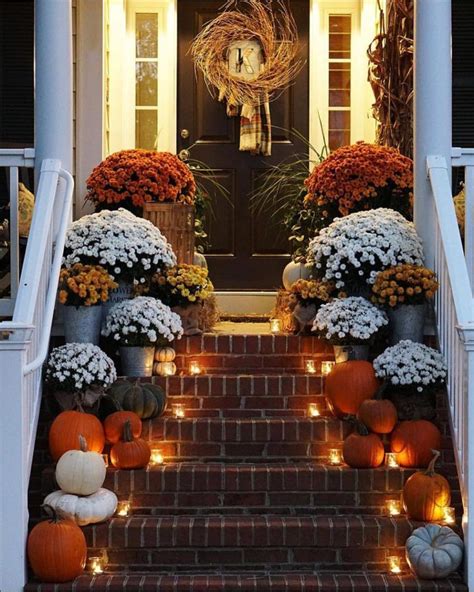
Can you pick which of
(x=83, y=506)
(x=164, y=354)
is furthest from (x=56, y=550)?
(x=164, y=354)

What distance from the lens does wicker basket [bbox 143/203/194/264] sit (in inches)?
254

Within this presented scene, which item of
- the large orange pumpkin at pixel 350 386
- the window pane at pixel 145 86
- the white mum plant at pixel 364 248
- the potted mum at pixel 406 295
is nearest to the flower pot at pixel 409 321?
the potted mum at pixel 406 295

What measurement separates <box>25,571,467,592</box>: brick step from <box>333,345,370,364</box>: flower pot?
1456 millimetres

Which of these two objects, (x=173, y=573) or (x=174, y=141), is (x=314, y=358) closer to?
(x=173, y=573)

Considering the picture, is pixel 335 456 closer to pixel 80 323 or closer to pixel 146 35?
pixel 80 323

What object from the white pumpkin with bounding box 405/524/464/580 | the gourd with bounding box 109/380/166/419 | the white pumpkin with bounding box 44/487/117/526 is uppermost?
the gourd with bounding box 109/380/166/419

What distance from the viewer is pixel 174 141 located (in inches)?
301

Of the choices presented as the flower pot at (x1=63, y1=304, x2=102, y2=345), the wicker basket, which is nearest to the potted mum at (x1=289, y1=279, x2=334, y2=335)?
the wicker basket

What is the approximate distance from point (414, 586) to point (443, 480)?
21.9 inches

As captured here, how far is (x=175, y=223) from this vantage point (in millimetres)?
6469

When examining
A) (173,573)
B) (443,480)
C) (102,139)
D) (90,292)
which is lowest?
(173,573)

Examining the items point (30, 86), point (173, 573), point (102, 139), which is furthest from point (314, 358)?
point (30, 86)

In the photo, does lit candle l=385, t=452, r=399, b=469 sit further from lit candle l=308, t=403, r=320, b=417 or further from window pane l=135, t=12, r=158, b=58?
window pane l=135, t=12, r=158, b=58

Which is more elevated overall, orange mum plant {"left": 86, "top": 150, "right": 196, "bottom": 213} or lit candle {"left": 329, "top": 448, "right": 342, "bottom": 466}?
orange mum plant {"left": 86, "top": 150, "right": 196, "bottom": 213}
